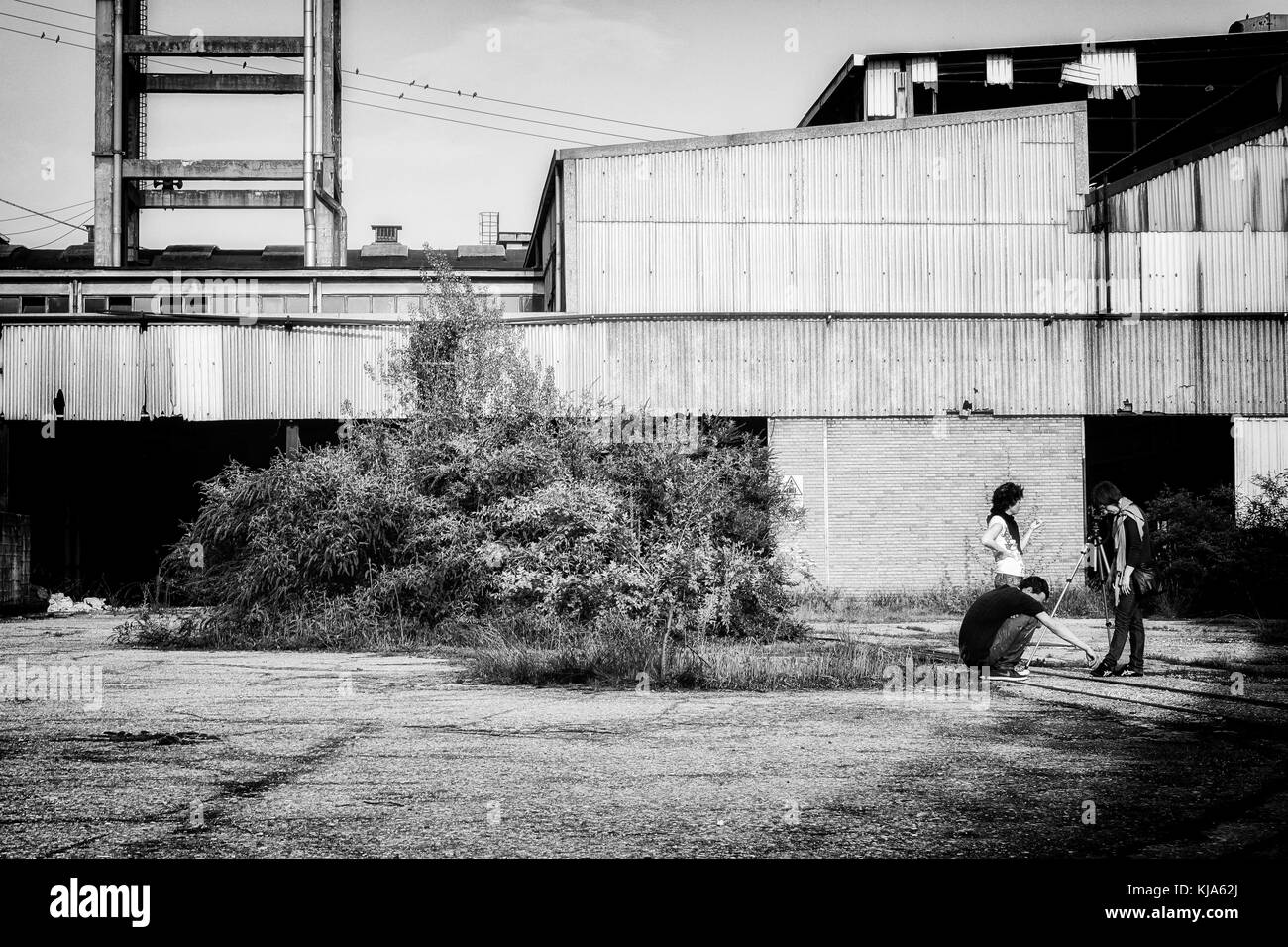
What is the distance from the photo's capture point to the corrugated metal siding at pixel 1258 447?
2358 centimetres

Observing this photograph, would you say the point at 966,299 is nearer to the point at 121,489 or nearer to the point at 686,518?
the point at 686,518

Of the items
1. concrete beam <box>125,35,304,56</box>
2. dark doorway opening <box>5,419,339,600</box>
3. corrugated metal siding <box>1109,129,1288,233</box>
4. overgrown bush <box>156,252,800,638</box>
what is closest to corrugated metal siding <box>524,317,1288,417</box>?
corrugated metal siding <box>1109,129,1288,233</box>

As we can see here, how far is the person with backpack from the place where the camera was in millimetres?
10094

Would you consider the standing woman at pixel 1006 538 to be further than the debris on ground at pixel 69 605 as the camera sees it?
No

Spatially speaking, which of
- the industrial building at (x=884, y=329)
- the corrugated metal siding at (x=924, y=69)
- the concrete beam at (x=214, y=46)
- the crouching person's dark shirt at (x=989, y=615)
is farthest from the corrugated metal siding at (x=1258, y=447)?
the concrete beam at (x=214, y=46)

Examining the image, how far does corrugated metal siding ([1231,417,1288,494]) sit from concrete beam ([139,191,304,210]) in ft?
103

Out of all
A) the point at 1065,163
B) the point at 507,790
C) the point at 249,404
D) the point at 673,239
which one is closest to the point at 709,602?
the point at 507,790

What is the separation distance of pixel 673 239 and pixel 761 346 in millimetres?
3071

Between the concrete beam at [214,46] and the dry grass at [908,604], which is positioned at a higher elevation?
the concrete beam at [214,46]

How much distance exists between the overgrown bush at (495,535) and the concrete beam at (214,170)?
2763 cm

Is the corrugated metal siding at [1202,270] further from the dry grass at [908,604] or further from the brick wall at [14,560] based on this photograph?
the brick wall at [14,560]

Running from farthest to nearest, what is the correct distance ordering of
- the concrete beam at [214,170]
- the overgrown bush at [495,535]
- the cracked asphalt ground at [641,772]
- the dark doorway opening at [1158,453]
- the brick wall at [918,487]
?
the concrete beam at [214,170], the dark doorway opening at [1158,453], the brick wall at [918,487], the overgrown bush at [495,535], the cracked asphalt ground at [641,772]

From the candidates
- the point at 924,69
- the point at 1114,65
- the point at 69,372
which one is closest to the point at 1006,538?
the point at 69,372
